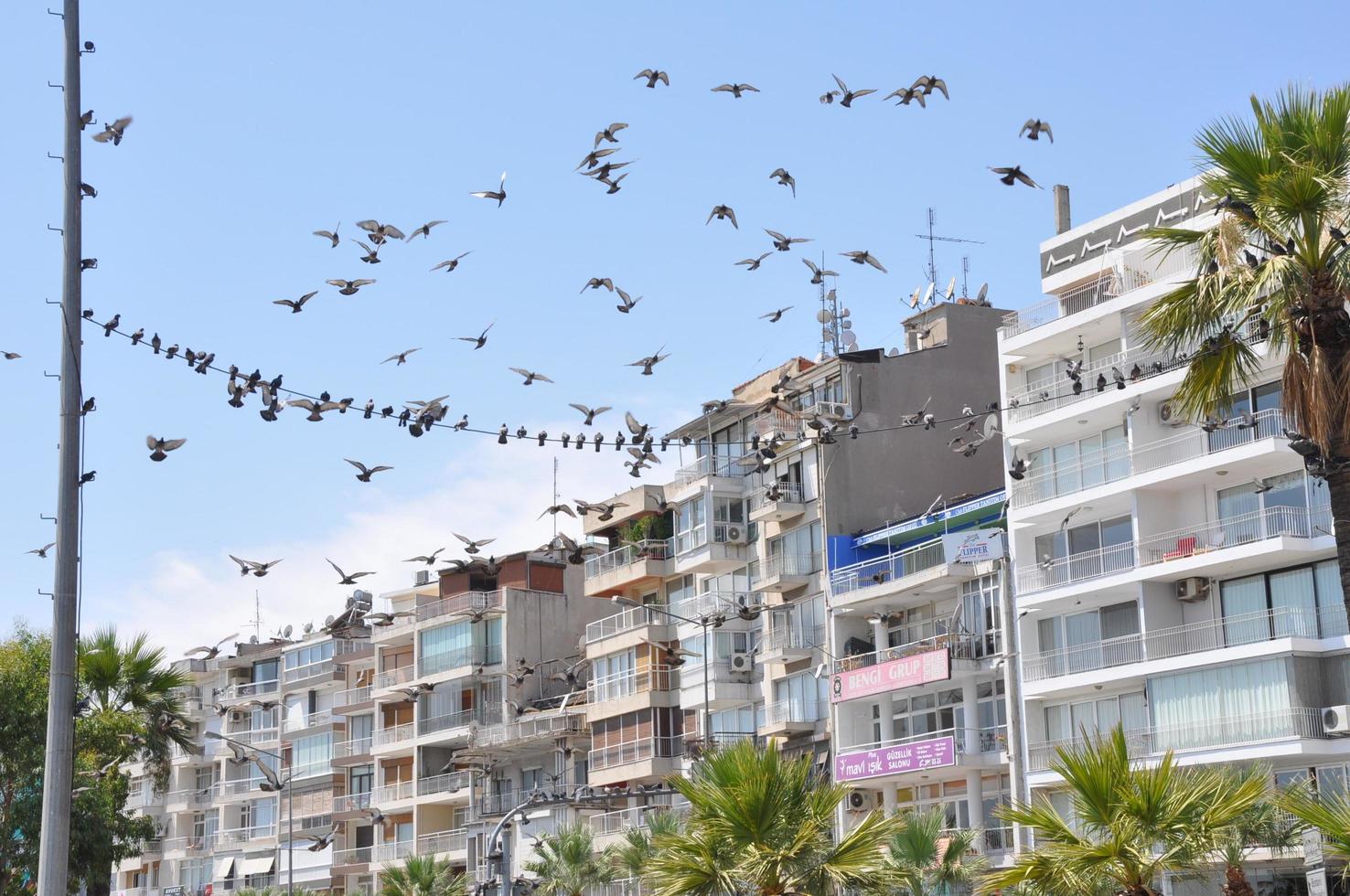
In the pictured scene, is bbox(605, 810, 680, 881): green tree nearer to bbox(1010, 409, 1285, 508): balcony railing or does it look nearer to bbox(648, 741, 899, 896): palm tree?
bbox(1010, 409, 1285, 508): balcony railing

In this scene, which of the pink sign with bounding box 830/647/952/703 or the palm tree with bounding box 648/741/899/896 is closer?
the palm tree with bounding box 648/741/899/896

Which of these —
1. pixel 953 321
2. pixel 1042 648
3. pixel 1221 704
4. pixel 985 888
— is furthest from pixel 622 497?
pixel 985 888

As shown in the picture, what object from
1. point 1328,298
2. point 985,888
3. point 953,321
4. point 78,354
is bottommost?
point 985,888

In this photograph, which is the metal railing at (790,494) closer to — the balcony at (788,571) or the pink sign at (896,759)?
the balcony at (788,571)

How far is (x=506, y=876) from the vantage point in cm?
3481

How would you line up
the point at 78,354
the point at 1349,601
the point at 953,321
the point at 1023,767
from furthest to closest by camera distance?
the point at 953,321
the point at 1023,767
the point at 1349,601
the point at 78,354

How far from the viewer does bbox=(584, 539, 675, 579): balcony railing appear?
237 feet

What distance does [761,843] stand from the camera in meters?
27.2

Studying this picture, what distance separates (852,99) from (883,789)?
3446cm

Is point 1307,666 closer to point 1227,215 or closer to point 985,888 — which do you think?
point 985,888

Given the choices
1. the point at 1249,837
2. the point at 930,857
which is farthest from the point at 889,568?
the point at 1249,837

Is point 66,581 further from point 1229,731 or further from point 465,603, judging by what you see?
point 465,603

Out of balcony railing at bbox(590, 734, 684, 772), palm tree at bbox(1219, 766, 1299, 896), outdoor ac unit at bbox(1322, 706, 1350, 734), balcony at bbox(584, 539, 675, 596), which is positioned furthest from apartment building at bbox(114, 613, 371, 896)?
palm tree at bbox(1219, 766, 1299, 896)

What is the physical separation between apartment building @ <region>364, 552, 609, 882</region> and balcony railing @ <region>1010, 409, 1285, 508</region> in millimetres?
25705
